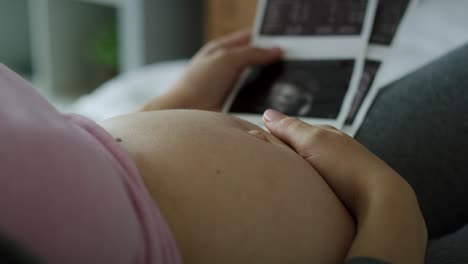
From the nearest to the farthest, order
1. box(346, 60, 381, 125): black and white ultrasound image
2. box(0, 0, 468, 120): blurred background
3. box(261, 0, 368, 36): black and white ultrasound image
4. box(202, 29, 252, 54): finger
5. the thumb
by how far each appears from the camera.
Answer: the thumb, box(346, 60, 381, 125): black and white ultrasound image, box(261, 0, 368, 36): black and white ultrasound image, box(202, 29, 252, 54): finger, box(0, 0, 468, 120): blurred background

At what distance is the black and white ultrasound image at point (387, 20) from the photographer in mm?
792

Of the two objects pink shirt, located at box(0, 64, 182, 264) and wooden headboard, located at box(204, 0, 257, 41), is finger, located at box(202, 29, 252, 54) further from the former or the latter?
wooden headboard, located at box(204, 0, 257, 41)

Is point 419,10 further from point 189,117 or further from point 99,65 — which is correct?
point 99,65

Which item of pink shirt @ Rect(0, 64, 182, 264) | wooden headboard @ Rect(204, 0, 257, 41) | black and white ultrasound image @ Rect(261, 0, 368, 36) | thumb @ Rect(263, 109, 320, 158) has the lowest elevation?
wooden headboard @ Rect(204, 0, 257, 41)

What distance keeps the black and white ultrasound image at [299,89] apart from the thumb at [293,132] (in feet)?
0.70

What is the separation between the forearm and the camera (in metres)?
0.37

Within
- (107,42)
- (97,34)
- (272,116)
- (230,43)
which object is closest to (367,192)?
(272,116)

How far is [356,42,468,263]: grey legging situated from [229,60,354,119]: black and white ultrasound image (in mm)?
134

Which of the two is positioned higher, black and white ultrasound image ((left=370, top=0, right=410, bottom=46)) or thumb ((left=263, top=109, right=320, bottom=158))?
black and white ultrasound image ((left=370, top=0, right=410, bottom=46))

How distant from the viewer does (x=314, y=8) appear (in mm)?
891

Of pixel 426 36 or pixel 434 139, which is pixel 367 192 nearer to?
pixel 434 139

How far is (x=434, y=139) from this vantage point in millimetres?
544

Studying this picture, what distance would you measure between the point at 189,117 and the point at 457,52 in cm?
40

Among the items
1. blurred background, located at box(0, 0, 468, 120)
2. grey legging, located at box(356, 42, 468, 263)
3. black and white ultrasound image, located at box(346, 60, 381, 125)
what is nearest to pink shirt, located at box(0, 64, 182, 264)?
grey legging, located at box(356, 42, 468, 263)
